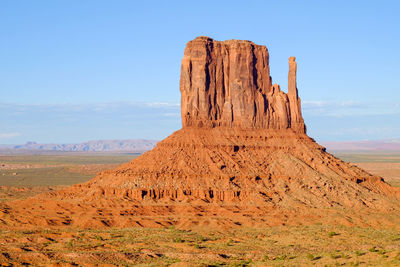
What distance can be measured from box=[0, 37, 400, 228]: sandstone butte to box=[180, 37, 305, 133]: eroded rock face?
0.50 ft

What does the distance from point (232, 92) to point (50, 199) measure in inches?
1223

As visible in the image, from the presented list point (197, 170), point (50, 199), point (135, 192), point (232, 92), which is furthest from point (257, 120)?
point (50, 199)

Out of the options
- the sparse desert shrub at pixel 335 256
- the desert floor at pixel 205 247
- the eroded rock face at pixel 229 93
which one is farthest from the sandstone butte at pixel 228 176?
the sparse desert shrub at pixel 335 256

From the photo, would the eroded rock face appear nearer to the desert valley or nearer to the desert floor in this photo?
the desert valley

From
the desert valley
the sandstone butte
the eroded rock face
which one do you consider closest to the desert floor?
the desert valley

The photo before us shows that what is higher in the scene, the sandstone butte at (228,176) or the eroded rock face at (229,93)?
the eroded rock face at (229,93)

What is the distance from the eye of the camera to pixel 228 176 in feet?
272

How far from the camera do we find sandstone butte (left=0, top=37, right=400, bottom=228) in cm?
7294

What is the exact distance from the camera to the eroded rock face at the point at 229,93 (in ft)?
304

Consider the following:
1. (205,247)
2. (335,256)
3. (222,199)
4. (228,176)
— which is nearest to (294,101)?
(228,176)

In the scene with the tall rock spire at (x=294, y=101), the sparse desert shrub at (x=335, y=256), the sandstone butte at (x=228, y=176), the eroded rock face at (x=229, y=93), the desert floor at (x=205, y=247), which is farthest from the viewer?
the tall rock spire at (x=294, y=101)

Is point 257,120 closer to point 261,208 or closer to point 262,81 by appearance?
point 262,81

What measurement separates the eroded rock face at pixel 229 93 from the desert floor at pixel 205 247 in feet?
93.9

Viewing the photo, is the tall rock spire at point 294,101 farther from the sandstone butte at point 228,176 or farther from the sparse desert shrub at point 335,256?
the sparse desert shrub at point 335,256
